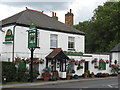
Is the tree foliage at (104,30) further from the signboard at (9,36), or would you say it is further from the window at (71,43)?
the signboard at (9,36)

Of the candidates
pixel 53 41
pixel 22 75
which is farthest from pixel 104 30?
pixel 22 75

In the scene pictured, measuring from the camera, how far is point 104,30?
53.1 m

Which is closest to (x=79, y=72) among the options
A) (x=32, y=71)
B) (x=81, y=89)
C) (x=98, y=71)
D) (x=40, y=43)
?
(x=98, y=71)

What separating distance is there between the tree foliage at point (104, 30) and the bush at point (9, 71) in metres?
30.1

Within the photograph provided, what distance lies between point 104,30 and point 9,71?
120ft

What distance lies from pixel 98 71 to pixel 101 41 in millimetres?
24338

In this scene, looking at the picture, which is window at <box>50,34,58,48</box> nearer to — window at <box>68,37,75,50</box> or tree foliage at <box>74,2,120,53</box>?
window at <box>68,37,75,50</box>

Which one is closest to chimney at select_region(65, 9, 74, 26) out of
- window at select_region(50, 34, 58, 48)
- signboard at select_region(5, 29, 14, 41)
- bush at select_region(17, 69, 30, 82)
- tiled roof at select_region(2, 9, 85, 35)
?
tiled roof at select_region(2, 9, 85, 35)

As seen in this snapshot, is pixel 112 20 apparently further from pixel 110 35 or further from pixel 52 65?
pixel 52 65

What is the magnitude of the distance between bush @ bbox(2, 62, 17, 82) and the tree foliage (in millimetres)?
30065

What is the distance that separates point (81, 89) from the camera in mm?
15469

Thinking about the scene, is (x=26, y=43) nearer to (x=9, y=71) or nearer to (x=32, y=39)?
(x=32, y=39)

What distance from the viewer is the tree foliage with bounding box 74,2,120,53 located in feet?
162

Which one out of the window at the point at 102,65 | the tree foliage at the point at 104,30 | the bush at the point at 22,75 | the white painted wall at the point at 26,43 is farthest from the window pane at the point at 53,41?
the tree foliage at the point at 104,30
